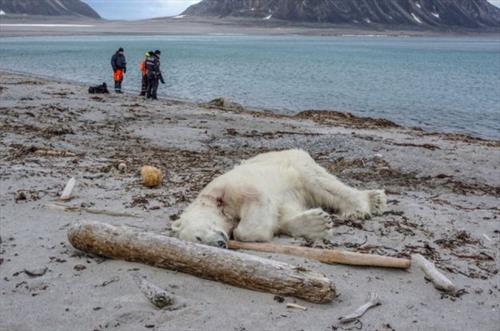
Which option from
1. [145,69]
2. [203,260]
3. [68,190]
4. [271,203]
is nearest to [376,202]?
[271,203]

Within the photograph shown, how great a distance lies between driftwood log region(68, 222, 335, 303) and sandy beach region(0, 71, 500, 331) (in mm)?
84

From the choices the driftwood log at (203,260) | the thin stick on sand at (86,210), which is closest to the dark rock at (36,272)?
the driftwood log at (203,260)

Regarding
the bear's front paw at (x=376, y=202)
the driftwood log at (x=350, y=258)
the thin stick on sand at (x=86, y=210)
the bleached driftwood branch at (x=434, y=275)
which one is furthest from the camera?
the bear's front paw at (x=376, y=202)

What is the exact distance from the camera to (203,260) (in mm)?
4543

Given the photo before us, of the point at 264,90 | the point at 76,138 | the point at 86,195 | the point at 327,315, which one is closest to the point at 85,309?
the point at 327,315

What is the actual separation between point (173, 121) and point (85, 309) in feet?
38.9

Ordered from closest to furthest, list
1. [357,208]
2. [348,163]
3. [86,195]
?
[357,208]
[86,195]
[348,163]

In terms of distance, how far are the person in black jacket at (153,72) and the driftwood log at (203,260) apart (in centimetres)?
1876

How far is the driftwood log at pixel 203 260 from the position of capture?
14.0 ft

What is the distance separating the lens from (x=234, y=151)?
11.9m

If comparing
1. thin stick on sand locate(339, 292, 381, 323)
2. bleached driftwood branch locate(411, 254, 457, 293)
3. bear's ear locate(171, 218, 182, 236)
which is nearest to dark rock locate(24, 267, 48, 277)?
bear's ear locate(171, 218, 182, 236)

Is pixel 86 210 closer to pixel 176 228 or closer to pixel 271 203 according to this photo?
pixel 176 228

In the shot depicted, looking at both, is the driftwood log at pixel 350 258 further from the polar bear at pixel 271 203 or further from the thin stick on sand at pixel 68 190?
the thin stick on sand at pixel 68 190

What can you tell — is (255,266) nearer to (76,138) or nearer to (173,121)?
(76,138)
